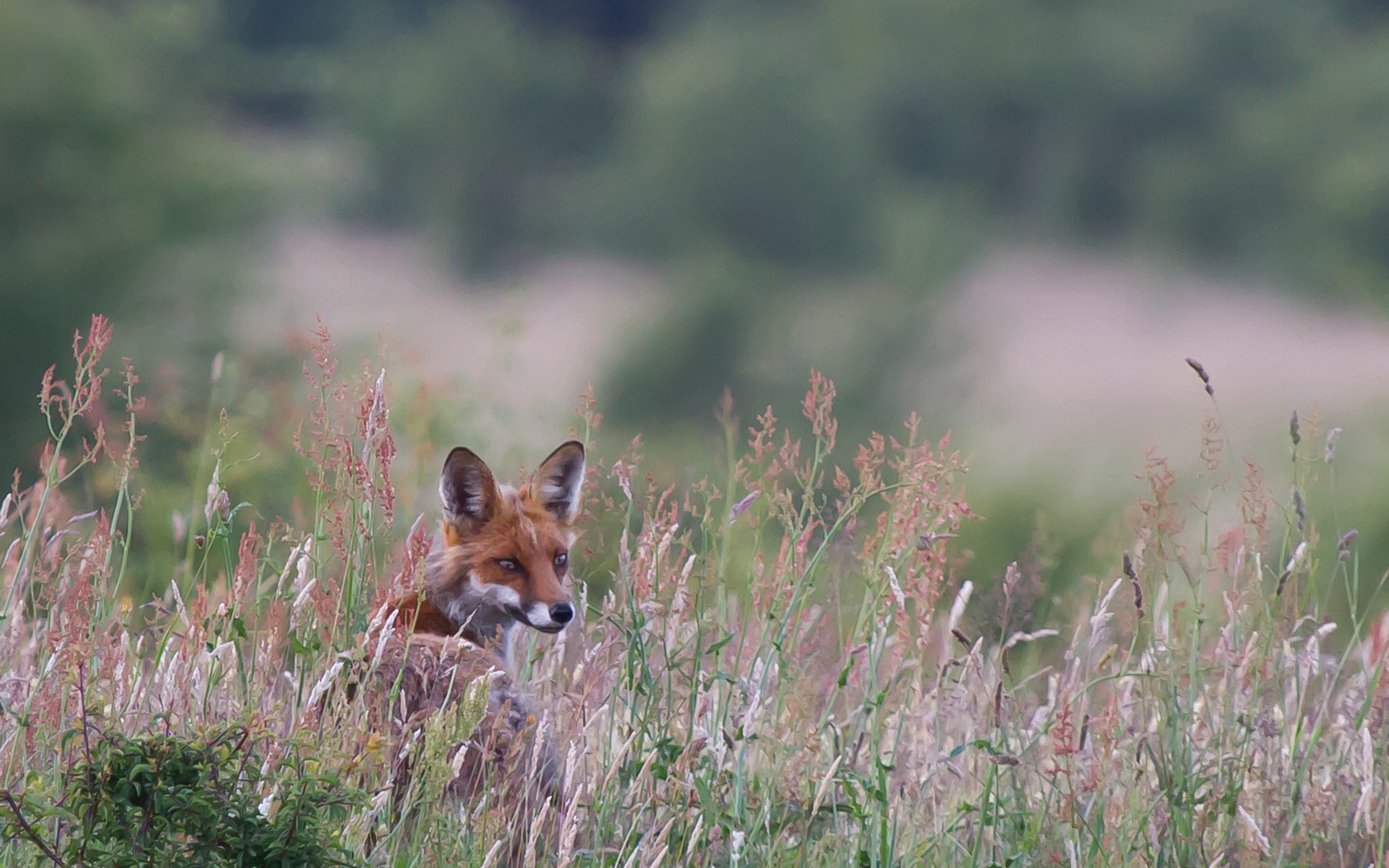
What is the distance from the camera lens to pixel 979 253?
5444cm

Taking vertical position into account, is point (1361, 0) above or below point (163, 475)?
above

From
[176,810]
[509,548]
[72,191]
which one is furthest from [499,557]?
[72,191]

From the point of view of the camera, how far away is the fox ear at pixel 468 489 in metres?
4.36

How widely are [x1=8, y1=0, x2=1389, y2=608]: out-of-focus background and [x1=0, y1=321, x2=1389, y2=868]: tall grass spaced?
17.5 meters

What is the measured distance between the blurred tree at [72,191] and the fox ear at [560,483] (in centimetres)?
1856

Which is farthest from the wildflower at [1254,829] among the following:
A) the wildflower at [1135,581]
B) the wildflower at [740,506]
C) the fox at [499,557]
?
the fox at [499,557]

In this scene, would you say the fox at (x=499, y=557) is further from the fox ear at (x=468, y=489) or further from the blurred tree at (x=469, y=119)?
the blurred tree at (x=469, y=119)

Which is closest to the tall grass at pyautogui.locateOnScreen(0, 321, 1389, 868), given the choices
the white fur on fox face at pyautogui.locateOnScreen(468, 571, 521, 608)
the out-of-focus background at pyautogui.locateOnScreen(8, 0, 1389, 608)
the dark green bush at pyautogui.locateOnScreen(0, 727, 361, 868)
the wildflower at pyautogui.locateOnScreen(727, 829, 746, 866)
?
the wildflower at pyautogui.locateOnScreen(727, 829, 746, 866)

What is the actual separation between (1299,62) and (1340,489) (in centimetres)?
4170

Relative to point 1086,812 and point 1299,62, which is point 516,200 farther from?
point 1086,812

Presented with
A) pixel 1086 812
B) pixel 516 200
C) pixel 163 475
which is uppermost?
pixel 516 200

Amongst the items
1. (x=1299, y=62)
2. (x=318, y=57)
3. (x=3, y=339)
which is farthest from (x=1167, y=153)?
(x=3, y=339)

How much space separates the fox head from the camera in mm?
4535

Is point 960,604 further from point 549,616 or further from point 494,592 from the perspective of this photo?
point 494,592
